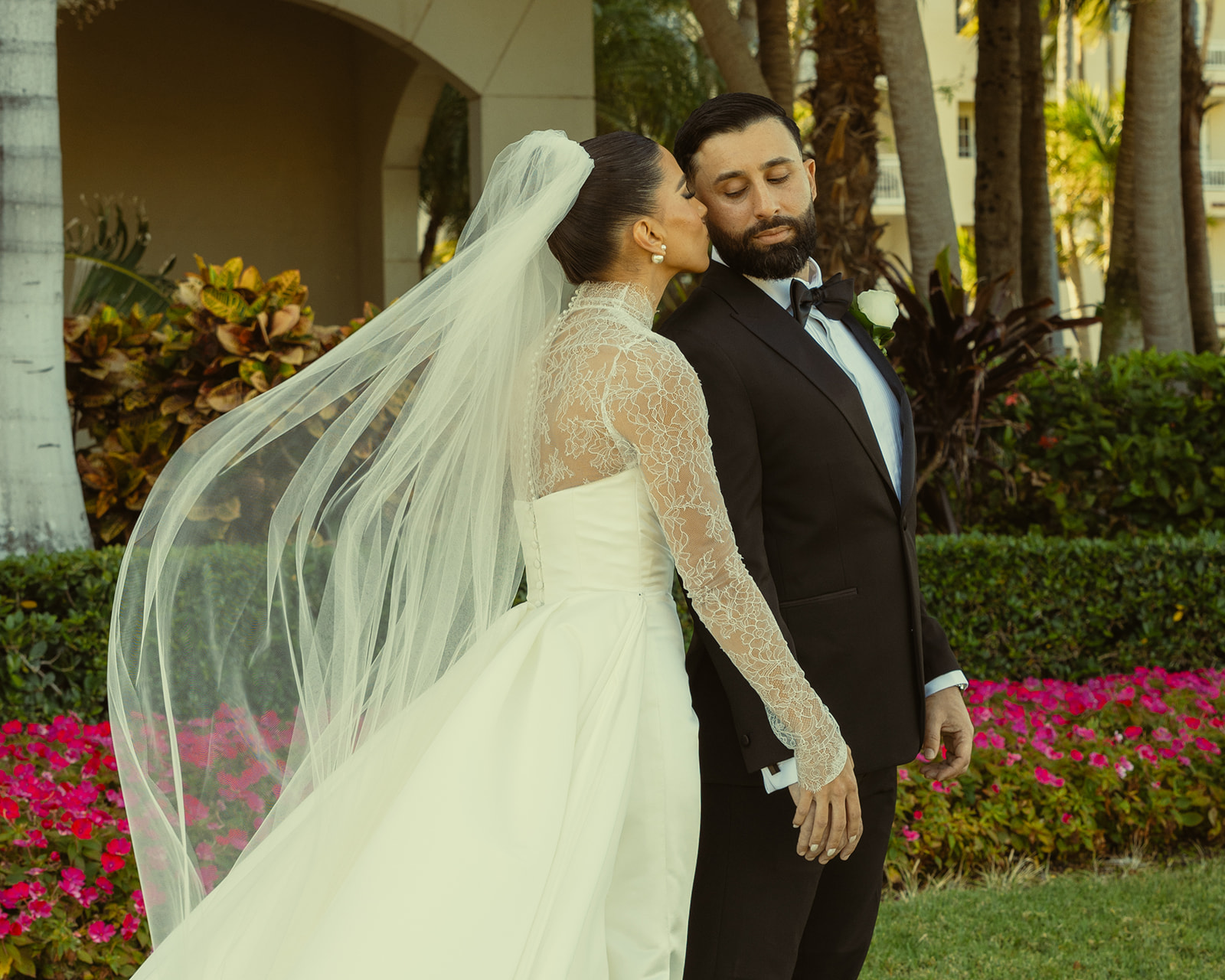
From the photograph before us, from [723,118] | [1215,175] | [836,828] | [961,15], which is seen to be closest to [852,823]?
[836,828]

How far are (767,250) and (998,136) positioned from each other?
8.55 m

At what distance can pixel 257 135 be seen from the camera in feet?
41.1

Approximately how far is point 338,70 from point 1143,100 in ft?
25.9

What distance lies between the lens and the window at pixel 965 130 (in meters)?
31.1

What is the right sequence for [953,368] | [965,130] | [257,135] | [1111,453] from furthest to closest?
1. [965,130]
2. [257,135]
3. [1111,453]
4. [953,368]

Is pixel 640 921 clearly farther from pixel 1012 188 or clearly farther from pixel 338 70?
pixel 338 70

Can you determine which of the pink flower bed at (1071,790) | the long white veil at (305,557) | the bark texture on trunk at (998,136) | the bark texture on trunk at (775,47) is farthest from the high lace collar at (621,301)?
the bark texture on trunk at (998,136)

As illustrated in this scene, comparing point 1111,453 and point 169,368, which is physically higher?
point 169,368

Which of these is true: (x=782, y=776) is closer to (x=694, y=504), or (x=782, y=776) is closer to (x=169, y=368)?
(x=694, y=504)

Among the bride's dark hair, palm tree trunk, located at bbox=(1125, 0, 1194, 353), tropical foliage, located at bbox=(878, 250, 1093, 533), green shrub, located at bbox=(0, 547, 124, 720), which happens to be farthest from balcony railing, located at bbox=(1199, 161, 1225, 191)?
the bride's dark hair

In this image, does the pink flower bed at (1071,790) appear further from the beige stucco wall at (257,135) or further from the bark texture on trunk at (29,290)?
the beige stucco wall at (257,135)

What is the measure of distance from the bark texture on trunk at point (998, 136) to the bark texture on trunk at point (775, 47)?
1523 mm

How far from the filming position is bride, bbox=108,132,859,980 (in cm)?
205

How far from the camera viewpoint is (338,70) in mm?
12656
